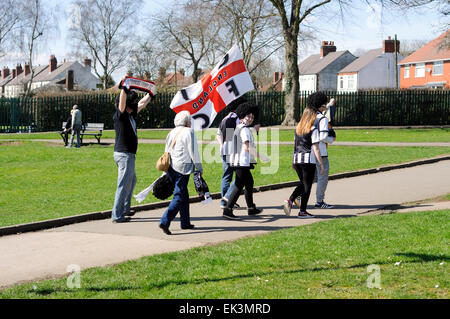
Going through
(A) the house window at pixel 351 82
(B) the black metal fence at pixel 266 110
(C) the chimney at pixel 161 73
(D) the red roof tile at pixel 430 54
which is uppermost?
(D) the red roof tile at pixel 430 54

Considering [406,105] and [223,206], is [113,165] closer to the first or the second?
Result: [223,206]

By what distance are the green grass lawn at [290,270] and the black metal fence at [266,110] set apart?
84.7ft

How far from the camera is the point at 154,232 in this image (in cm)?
819

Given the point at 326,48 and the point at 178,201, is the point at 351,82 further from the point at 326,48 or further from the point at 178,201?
the point at 178,201

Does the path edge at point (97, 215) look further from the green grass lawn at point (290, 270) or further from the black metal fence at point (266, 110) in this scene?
the black metal fence at point (266, 110)

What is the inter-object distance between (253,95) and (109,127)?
8.03 meters

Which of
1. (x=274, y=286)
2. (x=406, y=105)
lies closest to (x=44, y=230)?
(x=274, y=286)

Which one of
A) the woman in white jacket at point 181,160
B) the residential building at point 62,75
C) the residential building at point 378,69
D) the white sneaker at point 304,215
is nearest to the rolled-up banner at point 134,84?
the woman in white jacket at point 181,160

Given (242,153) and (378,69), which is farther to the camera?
(378,69)

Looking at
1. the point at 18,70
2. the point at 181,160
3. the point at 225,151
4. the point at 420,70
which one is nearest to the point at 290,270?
the point at 181,160

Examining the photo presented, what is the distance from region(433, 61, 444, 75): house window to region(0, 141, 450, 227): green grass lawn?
51.1 m

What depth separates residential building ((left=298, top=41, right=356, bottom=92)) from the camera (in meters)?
85.6

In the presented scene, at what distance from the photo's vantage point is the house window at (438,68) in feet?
220

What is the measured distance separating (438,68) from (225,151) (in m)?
63.3
